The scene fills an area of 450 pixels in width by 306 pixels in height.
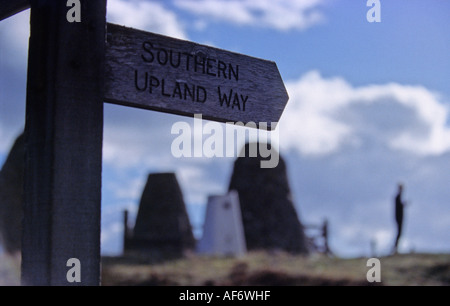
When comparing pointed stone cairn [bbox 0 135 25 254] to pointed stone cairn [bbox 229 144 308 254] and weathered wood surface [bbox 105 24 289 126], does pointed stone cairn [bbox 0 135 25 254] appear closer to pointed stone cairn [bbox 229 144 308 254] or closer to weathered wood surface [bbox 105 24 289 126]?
pointed stone cairn [bbox 229 144 308 254]

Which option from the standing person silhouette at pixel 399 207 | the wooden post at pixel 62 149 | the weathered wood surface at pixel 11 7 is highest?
the standing person silhouette at pixel 399 207

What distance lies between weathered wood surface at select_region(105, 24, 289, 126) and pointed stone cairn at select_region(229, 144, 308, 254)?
22.0m

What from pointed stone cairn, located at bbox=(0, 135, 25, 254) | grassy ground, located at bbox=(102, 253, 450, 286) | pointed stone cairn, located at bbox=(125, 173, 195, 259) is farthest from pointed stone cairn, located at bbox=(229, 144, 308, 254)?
pointed stone cairn, located at bbox=(0, 135, 25, 254)

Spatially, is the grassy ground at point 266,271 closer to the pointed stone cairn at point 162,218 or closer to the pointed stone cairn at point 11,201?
the pointed stone cairn at point 11,201

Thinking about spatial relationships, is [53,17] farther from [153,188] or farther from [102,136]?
[153,188]

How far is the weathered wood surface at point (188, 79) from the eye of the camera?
9.20 feet

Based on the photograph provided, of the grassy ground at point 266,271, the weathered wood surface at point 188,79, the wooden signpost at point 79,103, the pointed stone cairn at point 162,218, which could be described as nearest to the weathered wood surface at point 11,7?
the wooden signpost at point 79,103

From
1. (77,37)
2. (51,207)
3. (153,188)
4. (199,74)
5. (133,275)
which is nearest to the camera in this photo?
A: (51,207)

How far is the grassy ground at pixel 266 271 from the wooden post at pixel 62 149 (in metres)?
9.56

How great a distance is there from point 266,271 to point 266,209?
1062 centimetres

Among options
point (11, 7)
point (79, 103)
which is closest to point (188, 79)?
point (79, 103)

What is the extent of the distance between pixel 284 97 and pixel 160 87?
0.71 m

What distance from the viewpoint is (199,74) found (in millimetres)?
2984

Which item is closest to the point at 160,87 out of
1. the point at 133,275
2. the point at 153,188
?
the point at 133,275
